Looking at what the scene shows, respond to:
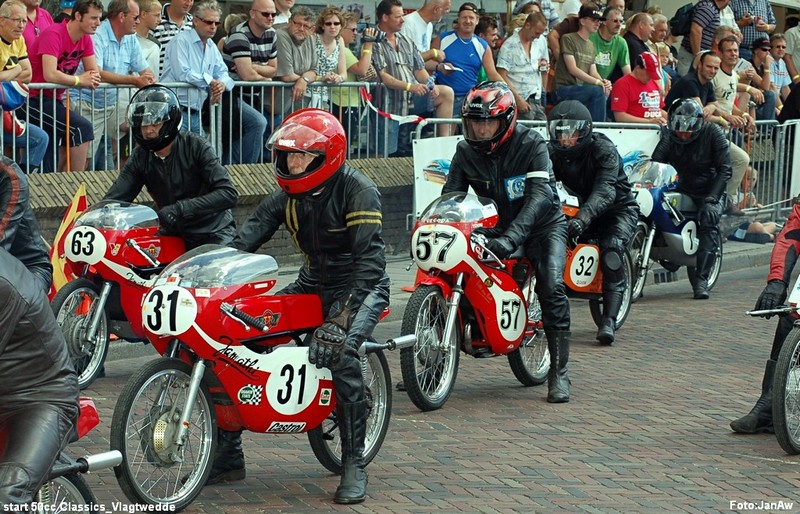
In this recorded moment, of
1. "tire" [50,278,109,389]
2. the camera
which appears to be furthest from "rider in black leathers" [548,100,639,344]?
the camera

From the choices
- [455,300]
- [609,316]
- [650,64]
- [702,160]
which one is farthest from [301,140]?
[650,64]

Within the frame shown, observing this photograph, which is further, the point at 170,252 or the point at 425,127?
the point at 425,127

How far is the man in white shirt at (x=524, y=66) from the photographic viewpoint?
16453mm

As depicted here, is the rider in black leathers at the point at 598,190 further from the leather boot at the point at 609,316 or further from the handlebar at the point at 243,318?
the handlebar at the point at 243,318

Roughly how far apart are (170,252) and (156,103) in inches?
39.2

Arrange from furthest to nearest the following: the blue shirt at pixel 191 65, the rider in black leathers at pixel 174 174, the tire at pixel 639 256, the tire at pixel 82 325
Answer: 1. the tire at pixel 639 256
2. the blue shirt at pixel 191 65
3. the rider in black leathers at pixel 174 174
4. the tire at pixel 82 325

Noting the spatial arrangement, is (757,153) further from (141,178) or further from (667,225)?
(141,178)

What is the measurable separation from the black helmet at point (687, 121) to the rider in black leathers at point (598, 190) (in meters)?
2.39

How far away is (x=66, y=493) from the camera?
16.7 ft

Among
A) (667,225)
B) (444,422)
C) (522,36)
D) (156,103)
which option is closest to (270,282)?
(444,422)

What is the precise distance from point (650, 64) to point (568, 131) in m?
5.76

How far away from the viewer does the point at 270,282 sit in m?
6.87

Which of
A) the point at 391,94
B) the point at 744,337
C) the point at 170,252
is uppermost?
the point at 391,94

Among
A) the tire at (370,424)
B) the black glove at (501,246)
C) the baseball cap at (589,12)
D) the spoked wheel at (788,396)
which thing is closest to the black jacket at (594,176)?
the black glove at (501,246)
